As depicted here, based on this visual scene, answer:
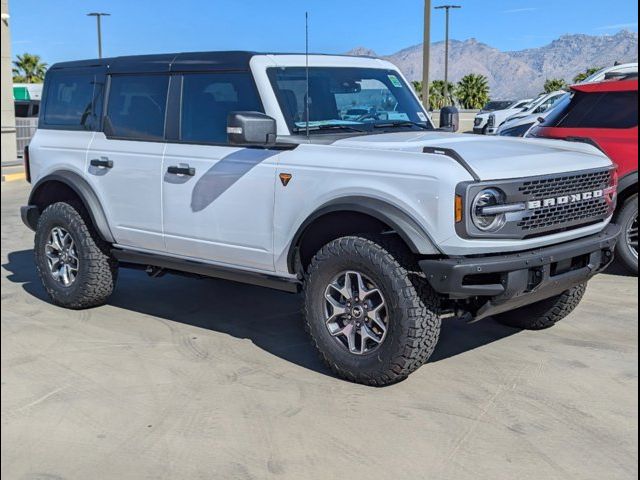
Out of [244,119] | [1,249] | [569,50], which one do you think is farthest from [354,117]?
[569,50]

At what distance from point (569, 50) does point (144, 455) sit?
9.09 m

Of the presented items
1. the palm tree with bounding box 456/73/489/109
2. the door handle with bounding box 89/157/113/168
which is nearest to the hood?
the door handle with bounding box 89/157/113/168

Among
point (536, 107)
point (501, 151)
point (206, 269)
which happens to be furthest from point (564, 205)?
point (536, 107)

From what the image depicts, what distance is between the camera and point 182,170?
531cm

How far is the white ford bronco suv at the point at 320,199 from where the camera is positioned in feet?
13.8

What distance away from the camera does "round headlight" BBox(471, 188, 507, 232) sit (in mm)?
4078

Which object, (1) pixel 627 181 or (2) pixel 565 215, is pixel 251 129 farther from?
(1) pixel 627 181

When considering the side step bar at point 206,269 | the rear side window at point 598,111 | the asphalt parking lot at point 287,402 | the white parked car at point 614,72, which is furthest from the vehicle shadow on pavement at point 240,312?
the white parked car at point 614,72

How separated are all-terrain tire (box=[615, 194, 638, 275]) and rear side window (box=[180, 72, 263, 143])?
3999 mm

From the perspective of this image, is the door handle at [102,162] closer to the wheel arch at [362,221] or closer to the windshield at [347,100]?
the windshield at [347,100]

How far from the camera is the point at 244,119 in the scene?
4605 mm

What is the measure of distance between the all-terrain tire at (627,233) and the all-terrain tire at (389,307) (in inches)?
146

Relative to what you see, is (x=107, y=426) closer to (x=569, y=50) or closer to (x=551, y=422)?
(x=551, y=422)

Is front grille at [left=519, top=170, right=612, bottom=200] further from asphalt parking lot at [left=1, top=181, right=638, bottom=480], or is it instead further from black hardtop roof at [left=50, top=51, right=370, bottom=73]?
black hardtop roof at [left=50, top=51, right=370, bottom=73]
